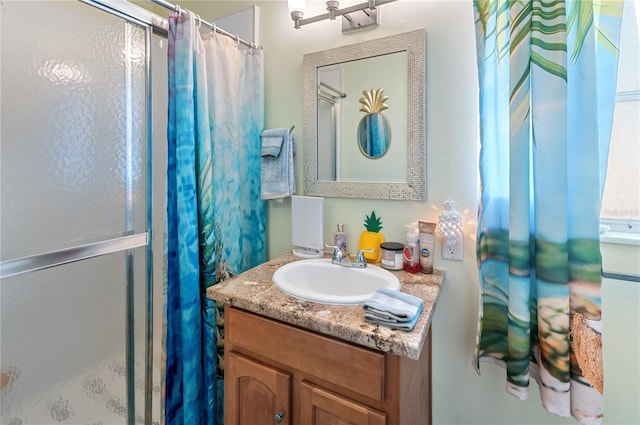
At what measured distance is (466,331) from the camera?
1.08 meters

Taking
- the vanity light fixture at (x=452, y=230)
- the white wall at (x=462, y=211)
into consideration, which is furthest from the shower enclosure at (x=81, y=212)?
the vanity light fixture at (x=452, y=230)

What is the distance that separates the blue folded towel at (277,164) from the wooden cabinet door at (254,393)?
2.30 ft

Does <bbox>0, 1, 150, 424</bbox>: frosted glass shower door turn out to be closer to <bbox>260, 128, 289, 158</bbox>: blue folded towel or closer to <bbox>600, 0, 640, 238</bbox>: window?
<bbox>260, 128, 289, 158</bbox>: blue folded towel

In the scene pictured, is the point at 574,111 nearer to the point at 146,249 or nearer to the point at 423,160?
the point at 423,160

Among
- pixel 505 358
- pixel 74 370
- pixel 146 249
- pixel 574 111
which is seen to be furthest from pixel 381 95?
pixel 74 370

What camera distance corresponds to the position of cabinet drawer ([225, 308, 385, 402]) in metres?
0.72

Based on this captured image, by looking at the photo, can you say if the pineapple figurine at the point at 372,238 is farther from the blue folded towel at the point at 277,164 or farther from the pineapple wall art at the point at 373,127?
the blue folded towel at the point at 277,164

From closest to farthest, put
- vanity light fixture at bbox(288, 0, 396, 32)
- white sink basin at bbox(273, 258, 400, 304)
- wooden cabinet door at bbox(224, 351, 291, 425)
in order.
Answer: wooden cabinet door at bbox(224, 351, 291, 425), white sink basin at bbox(273, 258, 400, 304), vanity light fixture at bbox(288, 0, 396, 32)

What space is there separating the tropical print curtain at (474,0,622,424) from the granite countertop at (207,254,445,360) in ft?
0.87

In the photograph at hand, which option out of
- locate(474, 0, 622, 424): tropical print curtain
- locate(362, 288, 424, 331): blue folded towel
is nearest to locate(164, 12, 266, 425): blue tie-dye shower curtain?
locate(362, 288, 424, 331): blue folded towel

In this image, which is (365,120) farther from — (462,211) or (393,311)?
(393,311)

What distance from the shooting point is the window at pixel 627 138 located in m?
0.87

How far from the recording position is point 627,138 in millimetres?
880

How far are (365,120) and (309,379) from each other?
0.97 meters
